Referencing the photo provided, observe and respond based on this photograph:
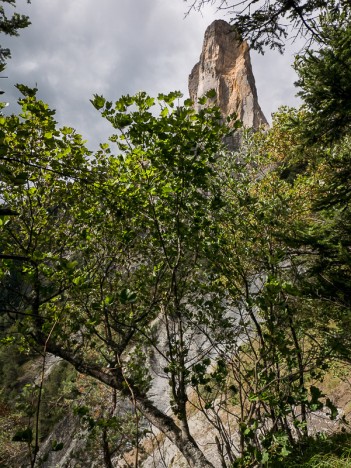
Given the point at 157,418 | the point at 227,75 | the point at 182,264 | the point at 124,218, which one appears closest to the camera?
the point at 157,418

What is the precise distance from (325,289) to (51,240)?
4.88 metres

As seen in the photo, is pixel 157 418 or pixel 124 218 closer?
pixel 157 418

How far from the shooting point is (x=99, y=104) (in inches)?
131

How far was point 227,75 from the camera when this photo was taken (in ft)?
224

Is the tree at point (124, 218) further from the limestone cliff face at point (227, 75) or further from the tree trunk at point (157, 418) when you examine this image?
the limestone cliff face at point (227, 75)

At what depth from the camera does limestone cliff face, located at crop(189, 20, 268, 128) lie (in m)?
63.9

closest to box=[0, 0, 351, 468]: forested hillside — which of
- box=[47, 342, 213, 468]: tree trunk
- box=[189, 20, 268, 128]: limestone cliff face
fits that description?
box=[47, 342, 213, 468]: tree trunk

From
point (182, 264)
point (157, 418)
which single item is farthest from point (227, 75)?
point (157, 418)

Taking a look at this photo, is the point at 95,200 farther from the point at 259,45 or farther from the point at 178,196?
the point at 259,45

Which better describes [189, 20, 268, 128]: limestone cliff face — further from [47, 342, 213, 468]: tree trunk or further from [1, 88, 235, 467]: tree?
[47, 342, 213, 468]: tree trunk

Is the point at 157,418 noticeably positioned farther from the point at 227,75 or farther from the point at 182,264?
the point at 227,75

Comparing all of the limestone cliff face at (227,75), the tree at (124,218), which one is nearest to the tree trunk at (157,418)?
the tree at (124,218)

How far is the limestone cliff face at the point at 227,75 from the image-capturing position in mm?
63938

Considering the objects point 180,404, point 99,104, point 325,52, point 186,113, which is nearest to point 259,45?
point 325,52
